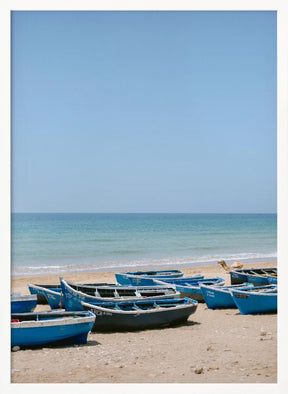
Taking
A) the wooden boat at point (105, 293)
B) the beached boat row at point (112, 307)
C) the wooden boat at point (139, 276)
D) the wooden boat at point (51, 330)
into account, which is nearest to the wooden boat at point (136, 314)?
the beached boat row at point (112, 307)

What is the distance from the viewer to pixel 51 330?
150 inches

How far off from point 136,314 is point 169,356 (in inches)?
39.6

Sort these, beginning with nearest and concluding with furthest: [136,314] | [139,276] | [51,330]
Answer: [51,330] < [136,314] < [139,276]

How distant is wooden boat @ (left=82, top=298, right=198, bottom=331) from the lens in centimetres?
450

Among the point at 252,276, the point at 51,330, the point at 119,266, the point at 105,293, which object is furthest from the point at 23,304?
the point at 119,266

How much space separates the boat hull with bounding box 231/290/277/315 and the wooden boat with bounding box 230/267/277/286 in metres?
1.31

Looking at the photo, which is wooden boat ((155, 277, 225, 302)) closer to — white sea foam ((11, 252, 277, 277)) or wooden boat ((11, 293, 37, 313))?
wooden boat ((11, 293, 37, 313))

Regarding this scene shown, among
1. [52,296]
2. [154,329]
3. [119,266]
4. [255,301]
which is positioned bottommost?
[119,266]

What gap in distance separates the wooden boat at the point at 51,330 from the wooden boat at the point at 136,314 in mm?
395

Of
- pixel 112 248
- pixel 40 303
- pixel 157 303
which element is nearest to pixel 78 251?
pixel 112 248

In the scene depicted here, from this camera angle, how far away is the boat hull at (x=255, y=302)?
4984 millimetres

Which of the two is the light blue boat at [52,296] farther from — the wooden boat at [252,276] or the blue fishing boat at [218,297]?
the wooden boat at [252,276]

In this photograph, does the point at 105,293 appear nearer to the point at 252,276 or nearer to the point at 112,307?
the point at 112,307
